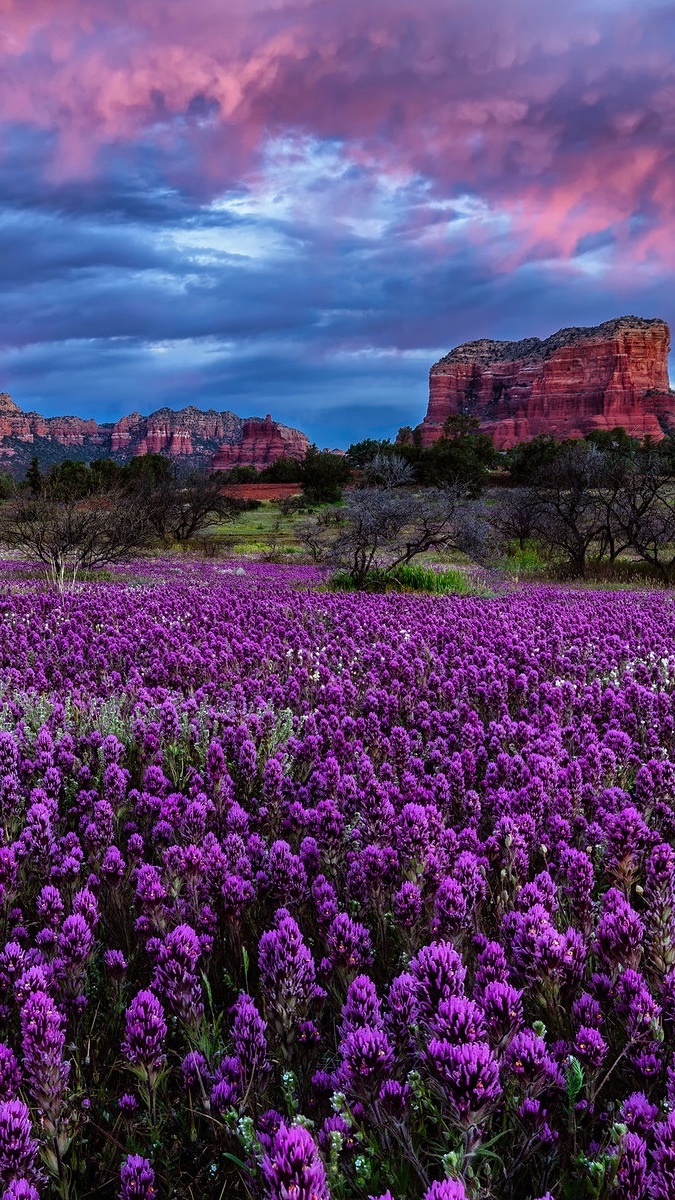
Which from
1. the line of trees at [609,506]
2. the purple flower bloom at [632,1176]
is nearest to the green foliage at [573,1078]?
the purple flower bloom at [632,1176]

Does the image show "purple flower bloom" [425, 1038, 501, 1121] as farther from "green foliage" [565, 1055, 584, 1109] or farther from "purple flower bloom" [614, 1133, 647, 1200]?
"green foliage" [565, 1055, 584, 1109]

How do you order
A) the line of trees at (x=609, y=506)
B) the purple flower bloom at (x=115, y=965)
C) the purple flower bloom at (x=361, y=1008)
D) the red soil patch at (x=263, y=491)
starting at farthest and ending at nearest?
the red soil patch at (x=263, y=491) < the line of trees at (x=609, y=506) < the purple flower bloom at (x=115, y=965) < the purple flower bloom at (x=361, y=1008)

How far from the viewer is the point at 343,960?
6.89ft

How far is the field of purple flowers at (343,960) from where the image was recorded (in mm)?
1498

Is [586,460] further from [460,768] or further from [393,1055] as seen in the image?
[393,1055]

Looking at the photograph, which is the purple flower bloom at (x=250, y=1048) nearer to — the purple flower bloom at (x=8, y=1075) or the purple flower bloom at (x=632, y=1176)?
the purple flower bloom at (x=8, y=1075)

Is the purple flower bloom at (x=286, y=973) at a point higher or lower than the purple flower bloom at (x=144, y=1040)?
higher

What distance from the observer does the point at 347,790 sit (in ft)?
10.8

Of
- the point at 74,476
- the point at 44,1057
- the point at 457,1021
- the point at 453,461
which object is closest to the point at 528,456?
the point at 453,461

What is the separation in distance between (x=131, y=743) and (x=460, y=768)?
244 cm

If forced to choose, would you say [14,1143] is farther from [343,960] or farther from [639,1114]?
[639,1114]

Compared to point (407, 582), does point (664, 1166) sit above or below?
below

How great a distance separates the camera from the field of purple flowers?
4.91 feet

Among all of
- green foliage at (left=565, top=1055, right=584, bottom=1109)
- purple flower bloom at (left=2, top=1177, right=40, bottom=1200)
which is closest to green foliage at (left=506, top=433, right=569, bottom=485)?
green foliage at (left=565, top=1055, right=584, bottom=1109)
